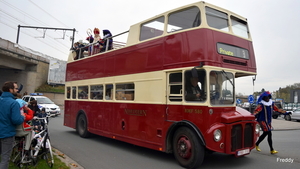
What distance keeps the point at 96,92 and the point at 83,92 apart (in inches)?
51.6

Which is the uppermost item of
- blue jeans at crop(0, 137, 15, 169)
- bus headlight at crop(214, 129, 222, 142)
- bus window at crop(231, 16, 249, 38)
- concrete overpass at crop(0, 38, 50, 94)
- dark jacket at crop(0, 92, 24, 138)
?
concrete overpass at crop(0, 38, 50, 94)

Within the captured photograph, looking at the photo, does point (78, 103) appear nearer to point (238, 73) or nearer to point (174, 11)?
point (174, 11)

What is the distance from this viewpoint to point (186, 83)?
639 cm

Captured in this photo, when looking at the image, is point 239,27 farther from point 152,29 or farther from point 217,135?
point 217,135

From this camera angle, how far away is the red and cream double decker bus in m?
6.00

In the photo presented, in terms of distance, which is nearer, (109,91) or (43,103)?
(109,91)

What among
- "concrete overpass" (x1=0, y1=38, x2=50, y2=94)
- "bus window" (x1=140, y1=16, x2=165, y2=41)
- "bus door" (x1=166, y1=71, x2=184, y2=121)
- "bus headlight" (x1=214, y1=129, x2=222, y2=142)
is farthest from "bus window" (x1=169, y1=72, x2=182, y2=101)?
"concrete overpass" (x1=0, y1=38, x2=50, y2=94)

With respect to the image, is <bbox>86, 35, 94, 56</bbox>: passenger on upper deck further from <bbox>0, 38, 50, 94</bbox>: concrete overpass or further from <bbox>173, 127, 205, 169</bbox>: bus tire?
<bbox>0, 38, 50, 94</bbox>: concrete overpass

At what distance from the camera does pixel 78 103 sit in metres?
11.5

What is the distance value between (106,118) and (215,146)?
4850 millimetres

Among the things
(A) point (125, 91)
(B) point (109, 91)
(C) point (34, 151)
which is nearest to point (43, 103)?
(B) point (109, 91)

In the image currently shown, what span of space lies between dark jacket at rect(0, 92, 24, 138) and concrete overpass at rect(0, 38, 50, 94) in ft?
70.4

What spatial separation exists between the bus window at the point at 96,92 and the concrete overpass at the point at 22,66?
1702 cm

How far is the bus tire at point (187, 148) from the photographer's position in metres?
5.91
